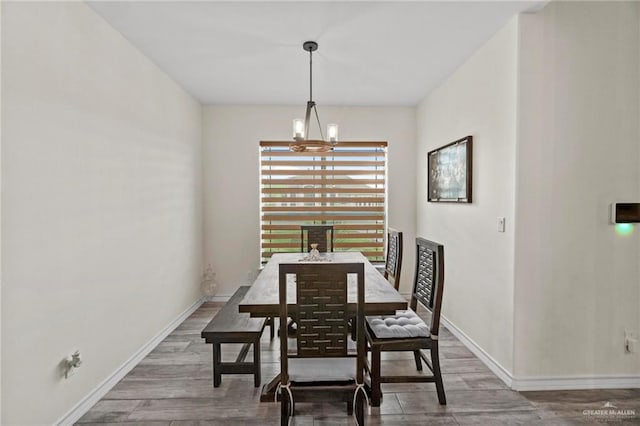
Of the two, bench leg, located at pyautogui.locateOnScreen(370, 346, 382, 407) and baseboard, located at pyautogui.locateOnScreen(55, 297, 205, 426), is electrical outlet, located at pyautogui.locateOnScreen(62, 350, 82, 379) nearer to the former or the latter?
baseboard, located at pyautogui.locateOnScreen(55, 297, 205, 426)

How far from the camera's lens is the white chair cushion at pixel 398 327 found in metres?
2.22

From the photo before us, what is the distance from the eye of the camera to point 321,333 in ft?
5.94

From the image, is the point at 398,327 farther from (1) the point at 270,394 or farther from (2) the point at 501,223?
(2) the point at 501,223

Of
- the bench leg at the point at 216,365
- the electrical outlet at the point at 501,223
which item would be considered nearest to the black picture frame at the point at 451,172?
the electrical outlet at the point at 501,223

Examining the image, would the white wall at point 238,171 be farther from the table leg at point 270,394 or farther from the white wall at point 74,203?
the table leg at point 270,394

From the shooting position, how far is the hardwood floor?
6.84 feet

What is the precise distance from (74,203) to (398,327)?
2.15 m

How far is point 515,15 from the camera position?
2.35m

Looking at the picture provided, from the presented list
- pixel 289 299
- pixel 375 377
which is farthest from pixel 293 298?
pixel 375 377

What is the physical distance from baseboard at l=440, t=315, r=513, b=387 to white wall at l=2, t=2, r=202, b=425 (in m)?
2.80

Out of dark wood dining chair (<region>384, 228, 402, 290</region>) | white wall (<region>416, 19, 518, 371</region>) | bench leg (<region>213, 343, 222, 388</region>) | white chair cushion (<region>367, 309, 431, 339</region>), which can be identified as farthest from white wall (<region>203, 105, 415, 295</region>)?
white chair cushion (<region>367, 309, 431, 339</region>)

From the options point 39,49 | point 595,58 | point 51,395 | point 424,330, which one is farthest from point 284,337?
point 595,58

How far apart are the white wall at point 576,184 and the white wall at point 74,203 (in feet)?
9.31

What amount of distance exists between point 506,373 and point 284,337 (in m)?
1.75
